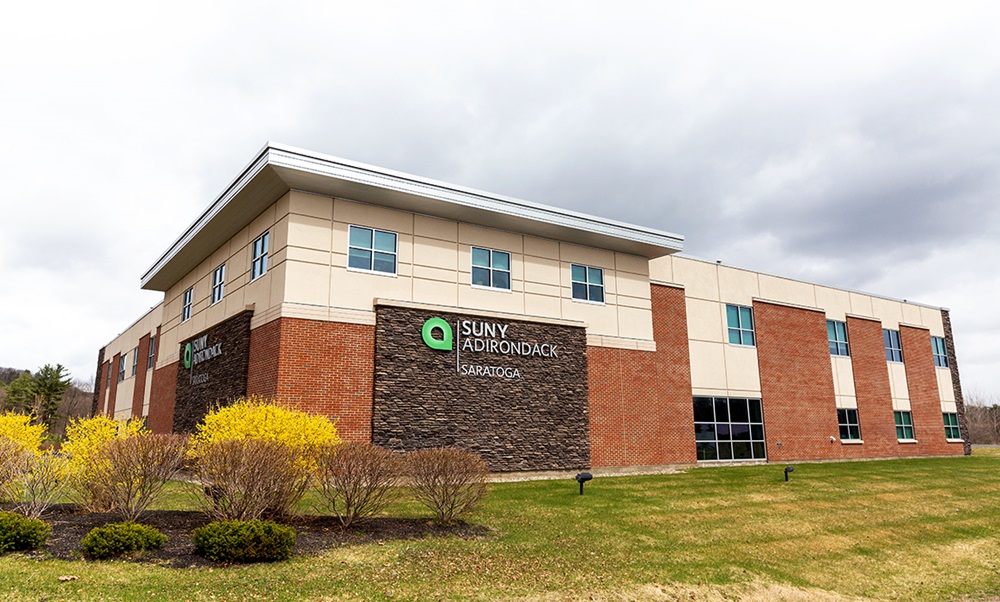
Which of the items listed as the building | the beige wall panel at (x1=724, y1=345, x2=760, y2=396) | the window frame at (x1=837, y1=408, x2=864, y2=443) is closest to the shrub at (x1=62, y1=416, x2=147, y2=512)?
the building

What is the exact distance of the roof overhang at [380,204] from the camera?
727 inches

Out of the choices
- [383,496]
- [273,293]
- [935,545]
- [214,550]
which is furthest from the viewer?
[273,293]

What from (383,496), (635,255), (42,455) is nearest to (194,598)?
(383,496)

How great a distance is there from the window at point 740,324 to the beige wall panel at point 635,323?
5.02m

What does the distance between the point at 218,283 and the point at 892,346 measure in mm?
34618

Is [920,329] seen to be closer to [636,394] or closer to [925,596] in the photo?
[636,394]

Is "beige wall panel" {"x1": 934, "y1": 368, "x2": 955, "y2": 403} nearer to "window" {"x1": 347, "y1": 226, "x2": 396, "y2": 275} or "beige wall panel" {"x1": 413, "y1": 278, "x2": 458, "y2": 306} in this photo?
"beige wall panel" {"x1": 413, "y1": 278, "x2": 458, "y2": 306}

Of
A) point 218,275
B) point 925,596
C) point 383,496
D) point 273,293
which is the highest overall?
point 218,275

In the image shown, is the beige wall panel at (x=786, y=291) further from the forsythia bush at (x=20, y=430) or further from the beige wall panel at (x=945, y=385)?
the forsythia bush at (x=20, y=430)

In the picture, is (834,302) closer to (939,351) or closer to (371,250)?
(939,351)

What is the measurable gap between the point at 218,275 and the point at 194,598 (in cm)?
1875

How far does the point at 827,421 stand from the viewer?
30.3m

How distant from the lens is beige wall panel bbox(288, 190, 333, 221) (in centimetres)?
1906

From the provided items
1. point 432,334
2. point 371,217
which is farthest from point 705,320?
point 371,217
